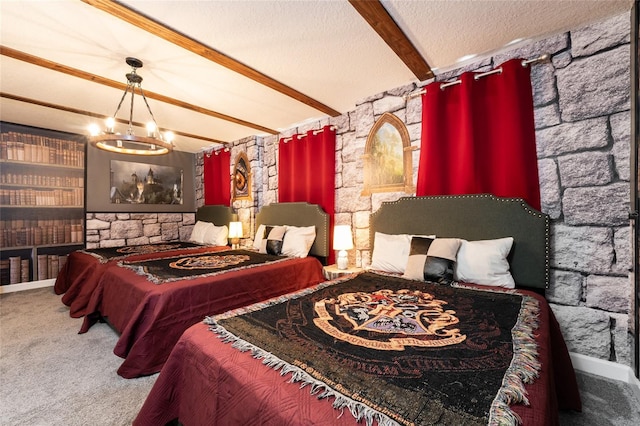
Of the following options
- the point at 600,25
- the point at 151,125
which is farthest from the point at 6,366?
the point at 600,25

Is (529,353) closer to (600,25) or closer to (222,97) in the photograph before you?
(600,25)

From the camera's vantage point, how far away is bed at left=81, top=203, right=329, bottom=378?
6.46 feet

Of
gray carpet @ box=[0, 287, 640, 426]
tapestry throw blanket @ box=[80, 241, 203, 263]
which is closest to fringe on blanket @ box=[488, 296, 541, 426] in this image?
gray carpet @ box=[0, 287, 640, 426]

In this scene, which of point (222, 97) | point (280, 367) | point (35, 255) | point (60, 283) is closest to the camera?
point (280, 367)

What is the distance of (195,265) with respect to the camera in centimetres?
286

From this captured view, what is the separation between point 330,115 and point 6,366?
374 cm

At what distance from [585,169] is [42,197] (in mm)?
6389

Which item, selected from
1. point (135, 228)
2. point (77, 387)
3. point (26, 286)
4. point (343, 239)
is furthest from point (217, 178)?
point (77, 387)

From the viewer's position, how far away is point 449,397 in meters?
0.83

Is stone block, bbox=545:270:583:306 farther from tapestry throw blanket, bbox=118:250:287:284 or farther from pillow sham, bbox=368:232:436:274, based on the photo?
tapestry throw blanket, bbox=118:250:287:284

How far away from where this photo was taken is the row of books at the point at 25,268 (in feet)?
12.4

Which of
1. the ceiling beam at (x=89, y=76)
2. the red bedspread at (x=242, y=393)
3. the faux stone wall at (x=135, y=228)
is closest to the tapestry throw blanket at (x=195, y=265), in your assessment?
the red bedspread at (x=242, y=393)

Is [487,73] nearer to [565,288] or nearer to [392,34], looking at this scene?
[392,34]

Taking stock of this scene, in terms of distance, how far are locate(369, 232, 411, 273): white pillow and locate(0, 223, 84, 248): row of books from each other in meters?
4.76
